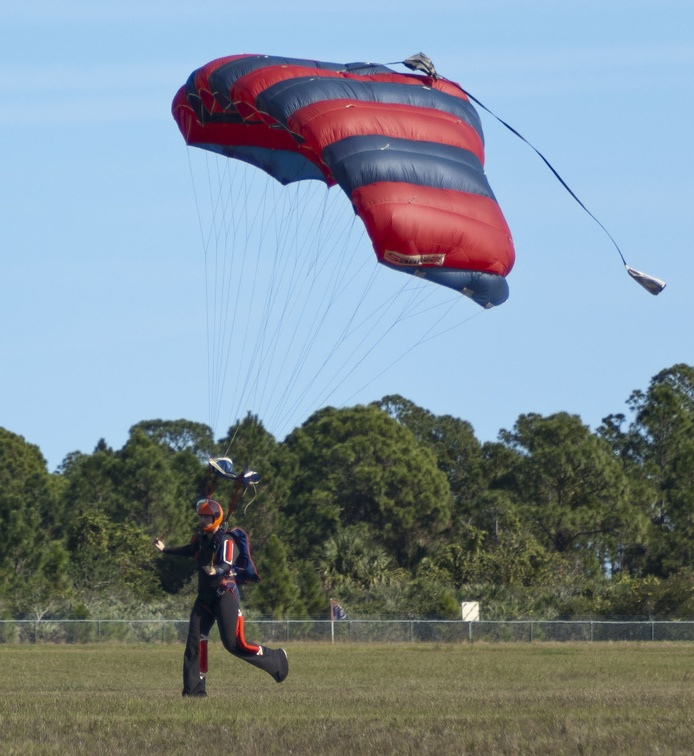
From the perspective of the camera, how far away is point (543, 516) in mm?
56812

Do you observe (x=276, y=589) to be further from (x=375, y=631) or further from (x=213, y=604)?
(x=213, y=604)

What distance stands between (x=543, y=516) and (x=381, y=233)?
43691mm

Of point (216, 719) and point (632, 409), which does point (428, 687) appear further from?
point (632, 409)

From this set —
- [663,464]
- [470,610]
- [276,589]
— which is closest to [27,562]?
[276,589]

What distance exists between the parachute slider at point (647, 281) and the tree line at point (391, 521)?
24672 mm

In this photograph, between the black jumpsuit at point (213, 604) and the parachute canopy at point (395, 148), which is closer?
the black jumpsuit at point (213, 604)

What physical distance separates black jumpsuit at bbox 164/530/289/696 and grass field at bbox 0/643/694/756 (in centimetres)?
34

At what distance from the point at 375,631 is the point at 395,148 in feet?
69.2

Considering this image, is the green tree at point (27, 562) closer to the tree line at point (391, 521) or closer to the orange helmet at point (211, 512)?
the tree line at point (391, 521)

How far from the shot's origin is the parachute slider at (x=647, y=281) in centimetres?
1456

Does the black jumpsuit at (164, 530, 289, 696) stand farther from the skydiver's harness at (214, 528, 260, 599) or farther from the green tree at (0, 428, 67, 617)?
the green tree at (0, 428, 67, 617)

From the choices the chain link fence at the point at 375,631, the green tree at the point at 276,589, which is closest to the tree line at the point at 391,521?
the green tree at the point at 276,589

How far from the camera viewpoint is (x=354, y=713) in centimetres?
1066

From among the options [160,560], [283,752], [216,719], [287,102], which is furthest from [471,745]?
[160,560]
